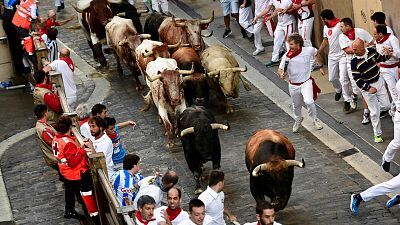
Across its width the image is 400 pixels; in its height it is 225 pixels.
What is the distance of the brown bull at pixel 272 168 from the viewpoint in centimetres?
1586

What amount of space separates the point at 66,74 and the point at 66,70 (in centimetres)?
10

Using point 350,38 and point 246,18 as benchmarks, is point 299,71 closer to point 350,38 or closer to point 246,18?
point 350,38

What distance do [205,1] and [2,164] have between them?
10753mm

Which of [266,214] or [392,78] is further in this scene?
[392,78]

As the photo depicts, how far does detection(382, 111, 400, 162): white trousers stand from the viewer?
17000 millimetres

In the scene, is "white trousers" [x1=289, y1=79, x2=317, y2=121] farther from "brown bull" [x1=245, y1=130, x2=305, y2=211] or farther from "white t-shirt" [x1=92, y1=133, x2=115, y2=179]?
"white t-shirt" [x1=92, y1=133, x2=115, y2=179]

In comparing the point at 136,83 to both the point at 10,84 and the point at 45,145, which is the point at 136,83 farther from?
the point at 45,145

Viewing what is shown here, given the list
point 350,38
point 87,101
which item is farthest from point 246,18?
point 350,38

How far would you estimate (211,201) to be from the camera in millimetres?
14531

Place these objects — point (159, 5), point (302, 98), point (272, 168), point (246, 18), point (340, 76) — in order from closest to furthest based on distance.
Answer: point (272, 168) → point (302, 98) → point (340, 76) → point (246, 18) → point (159, 5)

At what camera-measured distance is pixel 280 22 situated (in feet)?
76.9

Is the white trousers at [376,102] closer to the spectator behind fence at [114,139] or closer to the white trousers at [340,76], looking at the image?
the white trousers at [340,76]

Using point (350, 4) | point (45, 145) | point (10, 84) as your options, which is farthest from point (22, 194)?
point (350, 4)

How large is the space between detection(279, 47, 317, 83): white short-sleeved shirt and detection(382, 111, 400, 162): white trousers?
2.56 meters
